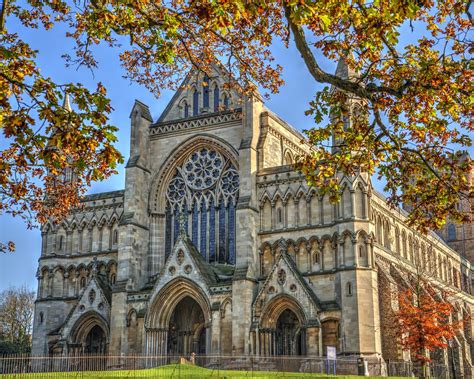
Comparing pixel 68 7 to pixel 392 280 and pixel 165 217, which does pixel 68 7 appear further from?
pixel 165 217

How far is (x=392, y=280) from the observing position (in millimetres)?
38031

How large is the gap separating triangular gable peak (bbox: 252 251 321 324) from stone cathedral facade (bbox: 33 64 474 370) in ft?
0.24

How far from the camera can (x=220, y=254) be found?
4256cm

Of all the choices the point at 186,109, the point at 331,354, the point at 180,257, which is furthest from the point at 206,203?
the point at 331,354

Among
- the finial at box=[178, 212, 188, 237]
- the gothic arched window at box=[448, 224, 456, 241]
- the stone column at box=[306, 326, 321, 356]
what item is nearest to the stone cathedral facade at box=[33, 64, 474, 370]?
the stone column at box=[306, 326, 321, 356]

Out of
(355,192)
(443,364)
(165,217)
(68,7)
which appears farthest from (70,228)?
(68,7)

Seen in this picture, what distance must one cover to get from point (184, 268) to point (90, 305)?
7.40 metres

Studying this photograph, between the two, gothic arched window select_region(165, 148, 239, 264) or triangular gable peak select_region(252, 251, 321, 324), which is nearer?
triangular gable peak select_region(252, 251, 321, 324)

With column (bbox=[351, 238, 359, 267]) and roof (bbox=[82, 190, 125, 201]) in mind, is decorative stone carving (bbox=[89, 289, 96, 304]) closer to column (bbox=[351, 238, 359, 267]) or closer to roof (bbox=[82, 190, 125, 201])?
roof (bbox=[82, 190, 125, 201])

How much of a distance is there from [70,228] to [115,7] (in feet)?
113

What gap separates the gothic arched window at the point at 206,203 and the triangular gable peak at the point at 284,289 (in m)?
4.54

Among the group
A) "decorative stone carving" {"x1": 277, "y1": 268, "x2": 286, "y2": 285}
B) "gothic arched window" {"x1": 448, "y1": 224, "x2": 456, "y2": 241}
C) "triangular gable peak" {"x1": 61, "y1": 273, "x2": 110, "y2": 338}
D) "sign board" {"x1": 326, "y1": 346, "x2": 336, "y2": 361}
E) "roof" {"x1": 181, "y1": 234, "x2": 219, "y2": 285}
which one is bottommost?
"sign board" {"x1": 326, "y1": 346, "x2": 336, "y2": 361}

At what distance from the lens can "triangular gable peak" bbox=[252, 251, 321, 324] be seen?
122 ft

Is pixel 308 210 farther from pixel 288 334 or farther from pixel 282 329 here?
pixel 288 334
